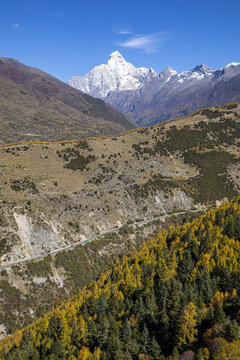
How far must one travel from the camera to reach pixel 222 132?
176250 mm

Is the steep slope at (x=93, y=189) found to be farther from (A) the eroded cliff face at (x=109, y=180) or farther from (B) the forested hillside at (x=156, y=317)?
(B) the forested hillside at (x=156, y=317)

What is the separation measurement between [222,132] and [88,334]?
151 m

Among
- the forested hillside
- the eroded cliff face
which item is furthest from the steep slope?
the forested hillside

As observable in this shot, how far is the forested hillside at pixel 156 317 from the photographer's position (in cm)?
4088

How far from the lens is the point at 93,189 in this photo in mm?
119375

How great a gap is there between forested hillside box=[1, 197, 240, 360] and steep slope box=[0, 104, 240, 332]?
59.0ft

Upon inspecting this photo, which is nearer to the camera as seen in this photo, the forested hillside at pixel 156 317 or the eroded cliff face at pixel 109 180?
the forested hillside at pixel 156 317

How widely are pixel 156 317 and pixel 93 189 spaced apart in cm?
7423

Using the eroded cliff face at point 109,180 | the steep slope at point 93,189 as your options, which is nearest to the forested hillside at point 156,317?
the steep slope at point 93,189

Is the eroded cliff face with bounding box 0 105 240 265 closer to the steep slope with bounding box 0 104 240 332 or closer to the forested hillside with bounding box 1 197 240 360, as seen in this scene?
the steep slope with bounding box 0 104 240 332

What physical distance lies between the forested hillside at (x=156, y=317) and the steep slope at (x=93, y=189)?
18.0 metres

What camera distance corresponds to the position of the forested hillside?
40.9 meters

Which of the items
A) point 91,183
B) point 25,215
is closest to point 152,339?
point 25,215

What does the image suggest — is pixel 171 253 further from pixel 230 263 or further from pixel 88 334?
pixel 88 334
